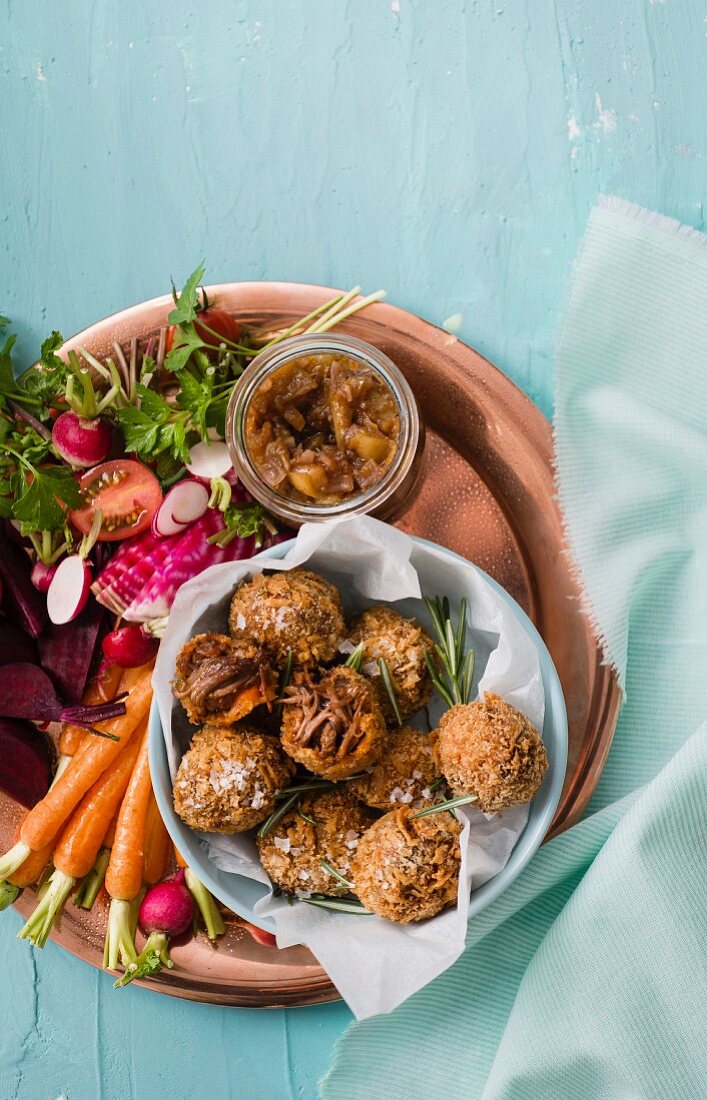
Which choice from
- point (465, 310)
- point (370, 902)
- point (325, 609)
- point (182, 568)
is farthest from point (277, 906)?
point (465, 310)

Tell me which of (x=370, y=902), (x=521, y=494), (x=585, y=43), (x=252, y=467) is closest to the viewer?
(x=370, y=902)

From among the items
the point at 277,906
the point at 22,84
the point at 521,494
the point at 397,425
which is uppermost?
the point at 22,84

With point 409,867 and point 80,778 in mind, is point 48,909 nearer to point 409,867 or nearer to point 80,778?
point 80,778

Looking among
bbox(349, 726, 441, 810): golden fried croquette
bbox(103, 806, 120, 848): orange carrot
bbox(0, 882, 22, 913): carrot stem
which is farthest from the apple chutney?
bbox(0, 882, 22, 913): carrot stem

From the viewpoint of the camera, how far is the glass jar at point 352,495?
138 cm

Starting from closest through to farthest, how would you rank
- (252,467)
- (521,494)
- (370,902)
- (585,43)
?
1. (370,902)
2. (252,467)
3. (521,494)
4. (585,43)

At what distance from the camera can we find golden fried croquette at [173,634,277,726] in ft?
3.97

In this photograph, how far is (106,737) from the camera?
57.4 inches

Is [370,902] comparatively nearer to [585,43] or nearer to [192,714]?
[192,714]

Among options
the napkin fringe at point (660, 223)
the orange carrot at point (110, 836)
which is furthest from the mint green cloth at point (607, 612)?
the orange carrot at point (110, 836)

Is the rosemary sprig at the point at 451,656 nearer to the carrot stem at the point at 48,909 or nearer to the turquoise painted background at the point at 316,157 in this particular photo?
the turquoise painted background at the point at 316,157

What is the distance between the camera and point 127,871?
56.3 inches

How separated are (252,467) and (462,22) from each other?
843mm

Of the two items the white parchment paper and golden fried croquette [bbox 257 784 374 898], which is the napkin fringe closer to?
the white parchment paper
